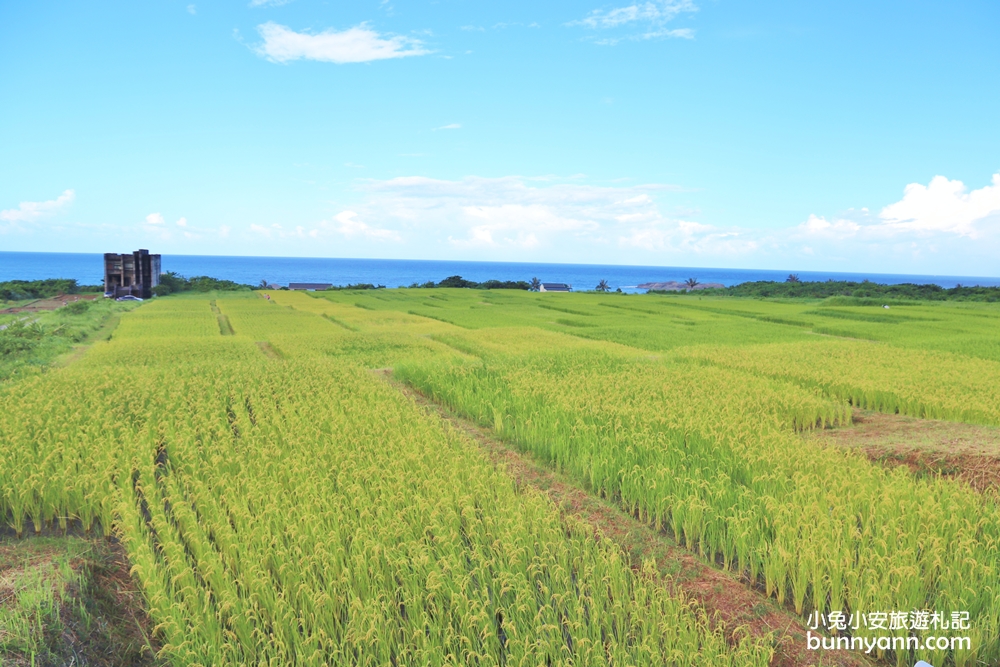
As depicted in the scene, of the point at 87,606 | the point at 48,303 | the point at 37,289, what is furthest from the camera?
the point at 37,289

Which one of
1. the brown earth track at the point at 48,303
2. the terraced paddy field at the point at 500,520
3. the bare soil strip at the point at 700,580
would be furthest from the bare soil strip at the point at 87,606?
the brown earth track at the point at 48,303

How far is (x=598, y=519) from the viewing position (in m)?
5.32

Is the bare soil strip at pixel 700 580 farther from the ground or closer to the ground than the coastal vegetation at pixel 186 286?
closer to the ground

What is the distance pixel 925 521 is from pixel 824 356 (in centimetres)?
1023

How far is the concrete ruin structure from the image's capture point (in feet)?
130

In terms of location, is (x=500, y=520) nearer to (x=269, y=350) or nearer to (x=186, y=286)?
(x=269, y=350)

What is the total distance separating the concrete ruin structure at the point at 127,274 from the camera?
1561 inches

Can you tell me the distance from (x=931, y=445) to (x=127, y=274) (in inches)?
1802

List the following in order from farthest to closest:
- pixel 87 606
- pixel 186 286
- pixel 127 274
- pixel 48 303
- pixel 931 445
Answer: pixel 186 286, pixel 127 274, pixel 48 303, pixel 931 445, pixel 87 606

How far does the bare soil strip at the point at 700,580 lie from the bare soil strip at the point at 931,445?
9.14 ft

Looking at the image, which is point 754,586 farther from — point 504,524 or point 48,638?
point 48,638

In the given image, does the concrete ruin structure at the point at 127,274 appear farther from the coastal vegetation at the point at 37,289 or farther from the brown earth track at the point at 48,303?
the coastal vegetation at the point at 37,289

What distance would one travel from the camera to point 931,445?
694 cm

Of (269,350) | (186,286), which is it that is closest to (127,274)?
(186,286)
